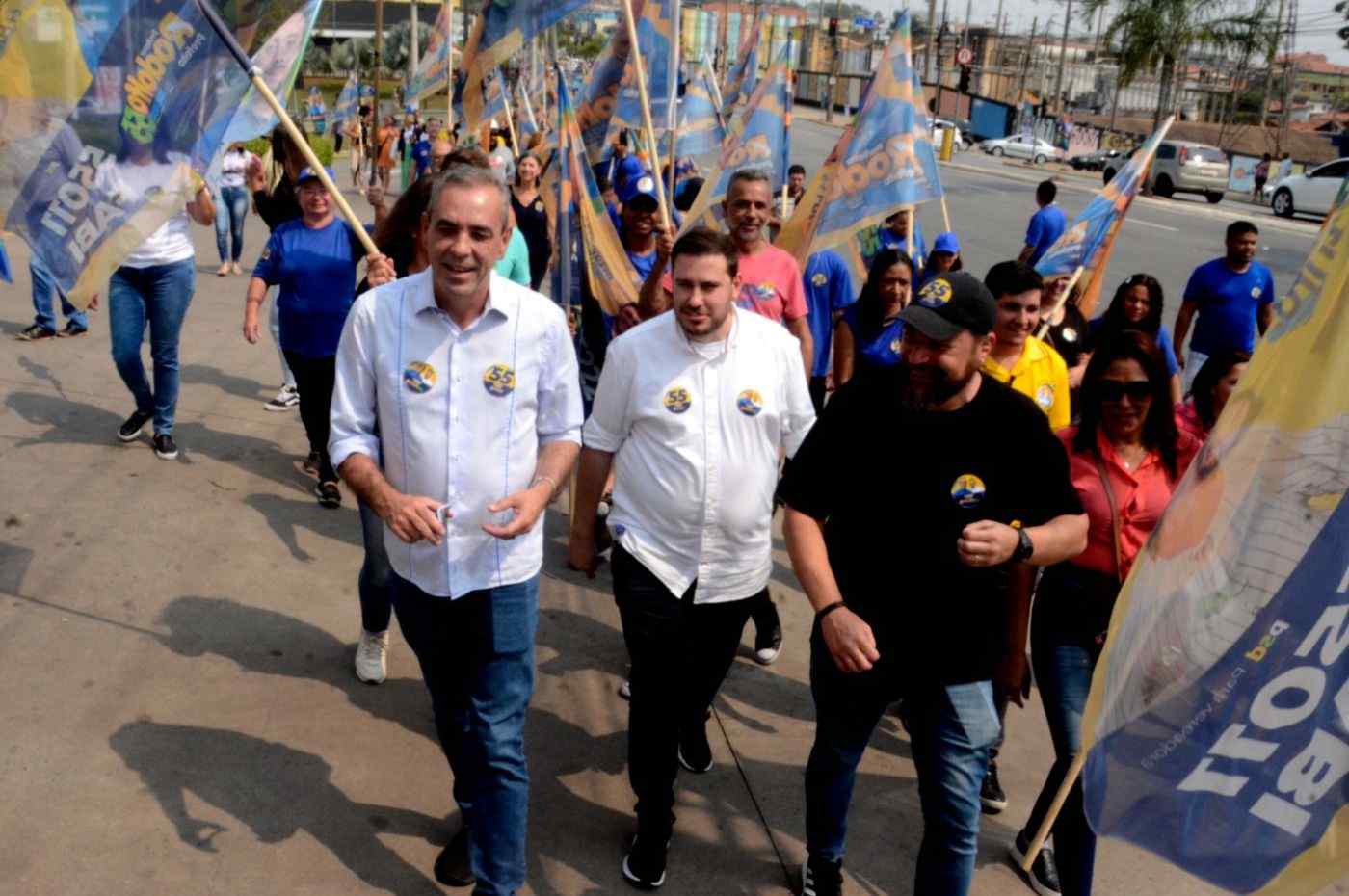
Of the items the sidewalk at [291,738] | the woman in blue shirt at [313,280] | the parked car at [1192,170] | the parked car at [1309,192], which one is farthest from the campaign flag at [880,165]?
the parked car at [1192,170]

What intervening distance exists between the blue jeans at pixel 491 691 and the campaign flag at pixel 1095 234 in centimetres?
351

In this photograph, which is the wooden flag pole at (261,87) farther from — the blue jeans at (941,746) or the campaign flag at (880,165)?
the campaign flag at (880,165)

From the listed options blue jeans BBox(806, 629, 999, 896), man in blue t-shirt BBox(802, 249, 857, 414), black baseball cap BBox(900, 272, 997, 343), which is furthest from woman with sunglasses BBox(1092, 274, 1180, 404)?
blue jeans BBox(806, 629, 999, 896)

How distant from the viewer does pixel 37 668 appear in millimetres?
4605

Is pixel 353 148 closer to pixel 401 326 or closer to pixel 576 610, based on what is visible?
pixel 576 610

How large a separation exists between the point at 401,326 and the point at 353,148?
24956mm

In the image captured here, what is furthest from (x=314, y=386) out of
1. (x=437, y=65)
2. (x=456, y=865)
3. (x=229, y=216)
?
(x=229, y=216)

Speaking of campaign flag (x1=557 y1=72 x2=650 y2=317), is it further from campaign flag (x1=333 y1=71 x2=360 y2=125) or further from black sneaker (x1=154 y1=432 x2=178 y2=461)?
campaign flag (x1=333 y1=71 x2=360 y2=125)

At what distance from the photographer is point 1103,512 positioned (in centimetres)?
351

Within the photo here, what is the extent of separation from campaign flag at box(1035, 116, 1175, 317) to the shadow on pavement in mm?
3809

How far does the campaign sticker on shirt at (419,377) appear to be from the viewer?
3.16m

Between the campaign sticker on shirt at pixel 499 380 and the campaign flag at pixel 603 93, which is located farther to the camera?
the campaign flag at pixel 603 93

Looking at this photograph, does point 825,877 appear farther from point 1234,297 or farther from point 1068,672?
point 1234,297

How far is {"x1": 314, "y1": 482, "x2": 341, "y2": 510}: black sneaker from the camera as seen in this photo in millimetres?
6598
